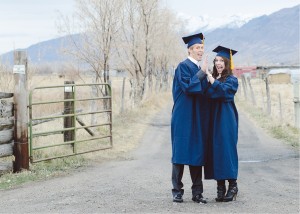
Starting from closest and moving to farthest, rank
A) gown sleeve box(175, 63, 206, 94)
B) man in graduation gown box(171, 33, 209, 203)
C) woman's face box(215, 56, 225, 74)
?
gown sleeve box(175, 63, 206, 94) < man in graduation gown box(171, 33, 209, 203) < woman's face box(215, 56, 225, 74)

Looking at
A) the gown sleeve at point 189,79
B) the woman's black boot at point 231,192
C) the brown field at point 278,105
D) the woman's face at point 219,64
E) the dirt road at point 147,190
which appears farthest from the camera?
the brown field at point 278,105

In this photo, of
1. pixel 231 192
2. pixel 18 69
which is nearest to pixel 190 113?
pixel 231 192

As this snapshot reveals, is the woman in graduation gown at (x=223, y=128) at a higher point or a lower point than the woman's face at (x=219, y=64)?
lower

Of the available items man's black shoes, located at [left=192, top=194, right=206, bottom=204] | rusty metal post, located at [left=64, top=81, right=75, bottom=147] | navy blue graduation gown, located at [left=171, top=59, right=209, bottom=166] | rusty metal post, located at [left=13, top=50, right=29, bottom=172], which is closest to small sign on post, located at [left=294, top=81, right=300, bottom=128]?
rusty metal post, located at [left=64, top=81, right=75, bottom=147]

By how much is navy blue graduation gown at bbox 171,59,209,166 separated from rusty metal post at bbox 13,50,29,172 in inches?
161

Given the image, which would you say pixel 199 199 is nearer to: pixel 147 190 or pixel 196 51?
pixel 147 190

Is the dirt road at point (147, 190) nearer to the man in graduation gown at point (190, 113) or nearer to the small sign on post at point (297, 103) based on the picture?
the man in graduation gown at point (190, 113)

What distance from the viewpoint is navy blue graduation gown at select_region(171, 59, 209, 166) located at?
277 inches

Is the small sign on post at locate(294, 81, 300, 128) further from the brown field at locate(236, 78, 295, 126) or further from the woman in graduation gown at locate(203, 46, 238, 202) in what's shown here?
the woman in graduation gown at locate(203, 46, 238, 202)

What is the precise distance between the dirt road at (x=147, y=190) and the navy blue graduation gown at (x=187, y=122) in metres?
0.61

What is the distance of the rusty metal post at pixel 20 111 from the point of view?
→ 10.3 meters

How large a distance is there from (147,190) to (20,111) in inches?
123

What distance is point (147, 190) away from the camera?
8.59 metres

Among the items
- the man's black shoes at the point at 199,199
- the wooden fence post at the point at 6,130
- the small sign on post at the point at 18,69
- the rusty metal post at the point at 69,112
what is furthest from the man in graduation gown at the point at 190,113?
the rusty metal post at the point at 69,112
